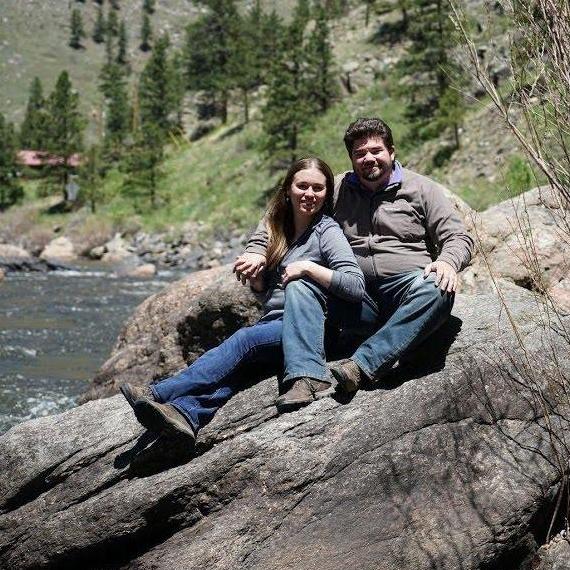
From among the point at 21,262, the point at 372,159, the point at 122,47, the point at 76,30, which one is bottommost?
the point at 122,47

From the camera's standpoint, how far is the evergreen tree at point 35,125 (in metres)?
54.3

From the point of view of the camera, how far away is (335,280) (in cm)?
486

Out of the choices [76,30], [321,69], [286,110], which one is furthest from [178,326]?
[76,30]

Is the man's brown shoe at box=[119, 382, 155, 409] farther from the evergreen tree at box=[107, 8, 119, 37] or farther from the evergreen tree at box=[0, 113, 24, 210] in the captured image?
the evergreen tree at box=[107, 8, 119, 37]

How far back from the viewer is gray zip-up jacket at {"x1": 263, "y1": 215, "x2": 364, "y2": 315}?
192 inches

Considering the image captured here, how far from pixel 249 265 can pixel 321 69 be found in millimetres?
37953

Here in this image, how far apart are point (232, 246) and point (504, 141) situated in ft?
37.9

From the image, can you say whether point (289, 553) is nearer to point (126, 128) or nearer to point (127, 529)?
point (127, 529)

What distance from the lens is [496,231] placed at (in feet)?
27.0

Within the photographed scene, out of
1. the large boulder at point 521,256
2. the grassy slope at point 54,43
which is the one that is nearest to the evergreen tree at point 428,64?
the large boulder at point 521,256

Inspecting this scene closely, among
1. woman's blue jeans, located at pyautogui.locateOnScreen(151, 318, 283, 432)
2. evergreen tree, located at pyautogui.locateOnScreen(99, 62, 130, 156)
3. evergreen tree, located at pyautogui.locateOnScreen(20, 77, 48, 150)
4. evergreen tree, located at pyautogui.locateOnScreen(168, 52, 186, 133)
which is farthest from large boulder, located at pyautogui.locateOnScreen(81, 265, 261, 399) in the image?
evergreen tree, located at pyautogui.locateOnScreen(99, 62, 130, 156)

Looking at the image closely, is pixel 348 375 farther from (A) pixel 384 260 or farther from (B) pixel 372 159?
(B) pixel 372 159

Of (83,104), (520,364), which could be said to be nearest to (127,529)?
(520,364)

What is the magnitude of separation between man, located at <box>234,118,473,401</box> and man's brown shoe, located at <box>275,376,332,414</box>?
0.4 inches
